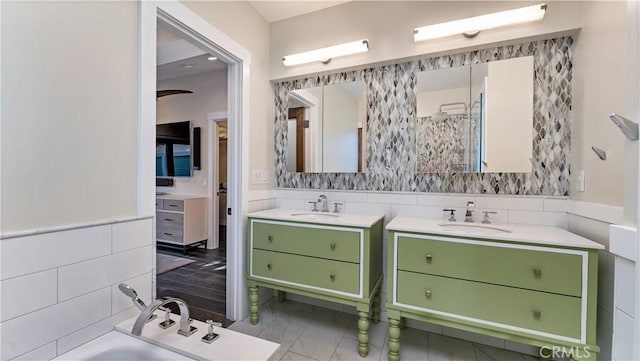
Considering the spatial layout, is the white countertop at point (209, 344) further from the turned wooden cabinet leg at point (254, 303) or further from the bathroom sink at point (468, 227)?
the bathroom sink at point (468, 227)

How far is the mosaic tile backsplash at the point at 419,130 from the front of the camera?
5.51 ft

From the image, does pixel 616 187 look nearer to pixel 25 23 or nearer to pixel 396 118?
pixel 396 118

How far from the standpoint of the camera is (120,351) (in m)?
1.08

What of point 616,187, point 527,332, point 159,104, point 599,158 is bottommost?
point 527,332

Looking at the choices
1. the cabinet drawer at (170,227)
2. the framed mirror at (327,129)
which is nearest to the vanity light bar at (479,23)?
the framed mirror at (327,129)

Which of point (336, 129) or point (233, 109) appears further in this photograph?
point (336, 129)

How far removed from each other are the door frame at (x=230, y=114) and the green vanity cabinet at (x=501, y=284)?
1.19 meters

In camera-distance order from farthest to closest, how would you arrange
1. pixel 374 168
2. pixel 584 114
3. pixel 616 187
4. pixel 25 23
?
pixel 374 168 → pixel 584 114 → pixel 616 187 → pixel 25 23

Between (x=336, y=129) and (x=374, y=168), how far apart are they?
491 mm

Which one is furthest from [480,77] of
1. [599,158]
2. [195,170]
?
[195,170]

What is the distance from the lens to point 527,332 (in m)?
1.31

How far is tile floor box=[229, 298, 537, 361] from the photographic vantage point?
1688 mm

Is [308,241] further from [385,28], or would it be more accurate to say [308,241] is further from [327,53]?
[385,28]

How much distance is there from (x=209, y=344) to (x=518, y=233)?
1640 mm
